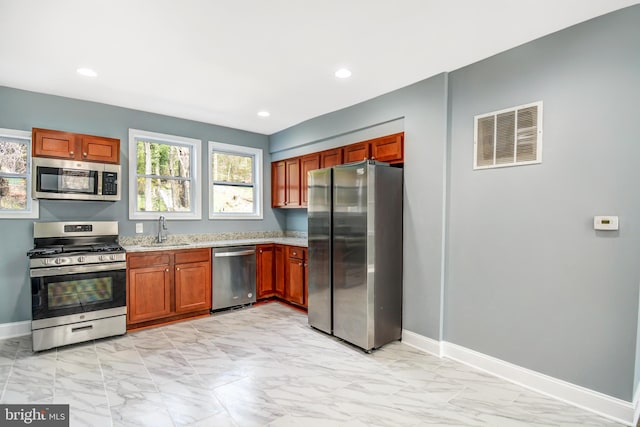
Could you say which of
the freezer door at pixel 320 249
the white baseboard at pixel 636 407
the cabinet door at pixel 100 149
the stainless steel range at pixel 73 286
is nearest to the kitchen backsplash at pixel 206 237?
the stainless steel range at pixel 73 286

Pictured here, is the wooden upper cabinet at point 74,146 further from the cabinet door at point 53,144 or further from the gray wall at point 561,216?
the gray wall at point 561,216

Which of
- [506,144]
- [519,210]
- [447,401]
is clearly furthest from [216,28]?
[447,401]

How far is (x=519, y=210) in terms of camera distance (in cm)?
253

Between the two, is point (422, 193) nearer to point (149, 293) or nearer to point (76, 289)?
point (149, 293)

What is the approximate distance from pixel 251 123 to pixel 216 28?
8.27ft

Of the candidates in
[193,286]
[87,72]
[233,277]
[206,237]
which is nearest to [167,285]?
[193,286]

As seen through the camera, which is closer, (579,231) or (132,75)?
(579,231)

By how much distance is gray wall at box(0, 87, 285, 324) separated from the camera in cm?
339

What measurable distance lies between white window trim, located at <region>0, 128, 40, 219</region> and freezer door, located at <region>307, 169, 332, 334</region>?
3.11 meters

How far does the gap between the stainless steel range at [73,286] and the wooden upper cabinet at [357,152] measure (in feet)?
9.49

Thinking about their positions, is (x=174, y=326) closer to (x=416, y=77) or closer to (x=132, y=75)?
(x=132, y=75)

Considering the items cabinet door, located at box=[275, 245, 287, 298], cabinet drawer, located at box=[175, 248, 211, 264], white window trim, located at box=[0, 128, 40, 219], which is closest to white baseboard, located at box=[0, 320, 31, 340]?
white window trim, located at box=[0, 128, 40, 219]

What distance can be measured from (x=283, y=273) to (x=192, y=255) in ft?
4.48

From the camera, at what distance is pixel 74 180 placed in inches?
135
